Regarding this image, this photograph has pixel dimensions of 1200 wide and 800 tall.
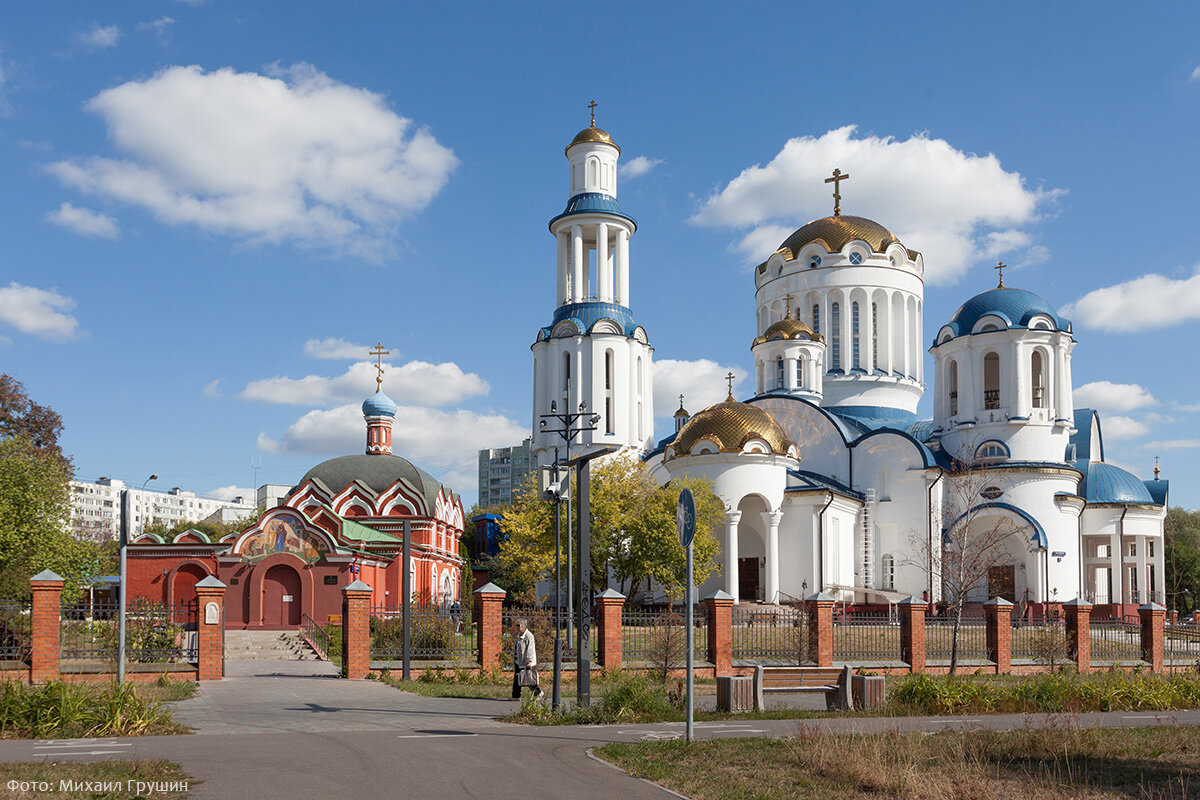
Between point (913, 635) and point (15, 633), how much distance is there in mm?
15702

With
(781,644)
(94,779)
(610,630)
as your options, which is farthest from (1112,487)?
(94,779)

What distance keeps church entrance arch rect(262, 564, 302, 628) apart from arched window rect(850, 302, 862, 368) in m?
23.3

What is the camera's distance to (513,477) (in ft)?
415

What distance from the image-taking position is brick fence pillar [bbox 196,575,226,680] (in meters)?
17.4

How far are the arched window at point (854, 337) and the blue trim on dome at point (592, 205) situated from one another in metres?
9.66

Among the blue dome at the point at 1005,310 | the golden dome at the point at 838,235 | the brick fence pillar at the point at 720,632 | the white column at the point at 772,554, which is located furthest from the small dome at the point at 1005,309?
the brick fence pillar at the point at 720,632

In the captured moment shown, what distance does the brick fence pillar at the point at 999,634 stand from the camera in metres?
21.2

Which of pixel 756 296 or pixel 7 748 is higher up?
pixel 756 296

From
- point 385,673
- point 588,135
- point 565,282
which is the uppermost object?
point 588,135

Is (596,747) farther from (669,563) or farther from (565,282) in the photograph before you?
(565,282)

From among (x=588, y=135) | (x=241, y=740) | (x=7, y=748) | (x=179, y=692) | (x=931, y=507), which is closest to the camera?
(x=7, y=748)

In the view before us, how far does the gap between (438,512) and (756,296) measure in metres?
16.4

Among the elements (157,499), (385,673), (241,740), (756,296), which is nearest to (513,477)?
(157,499)

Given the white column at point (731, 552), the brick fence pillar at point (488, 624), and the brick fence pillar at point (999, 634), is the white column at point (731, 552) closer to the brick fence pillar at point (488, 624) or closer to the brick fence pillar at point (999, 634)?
the brick fence pillar at point (999, 634)
